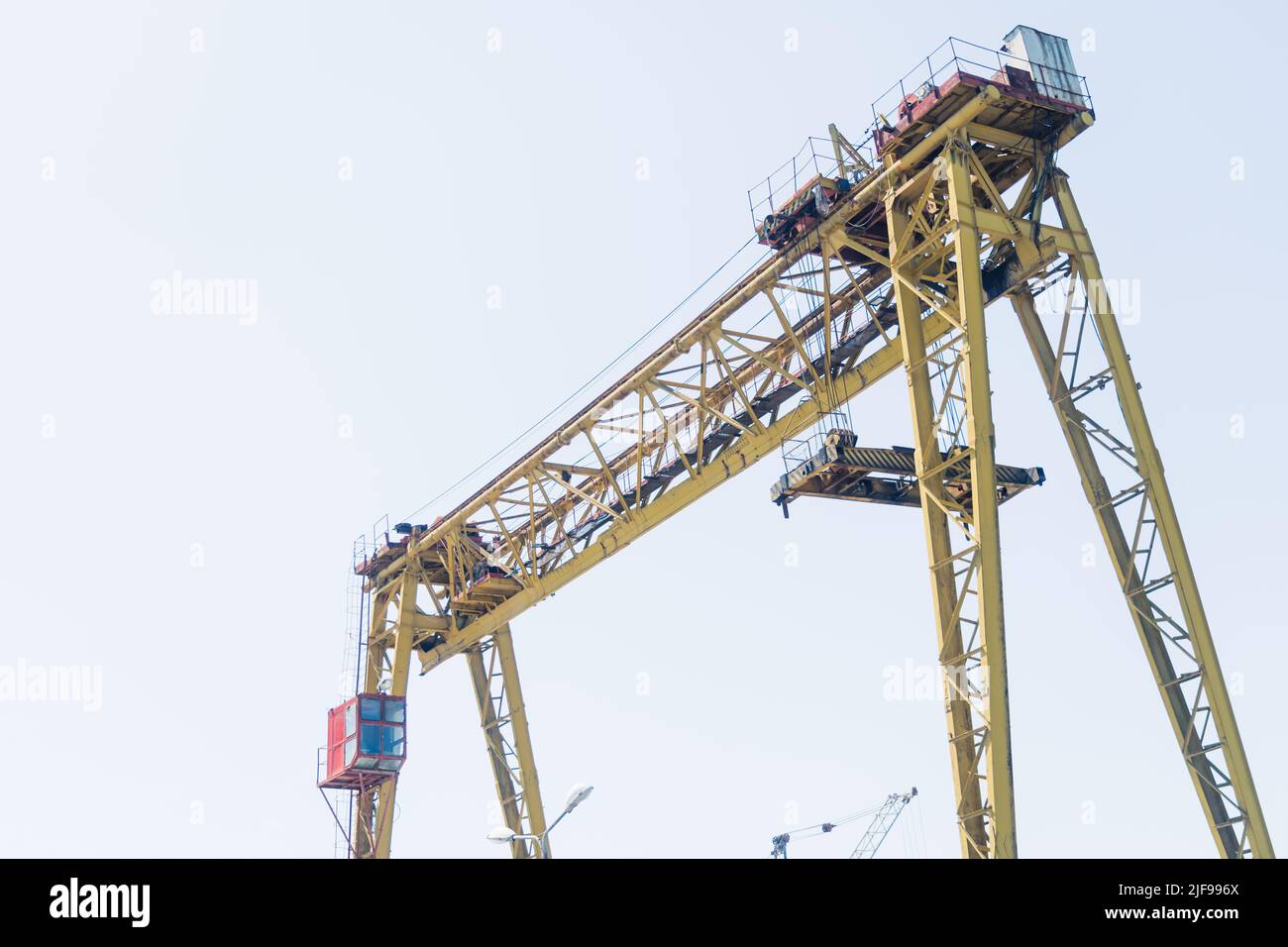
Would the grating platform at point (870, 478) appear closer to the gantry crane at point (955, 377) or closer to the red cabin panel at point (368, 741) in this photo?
the gantry crane at point (955, 377)

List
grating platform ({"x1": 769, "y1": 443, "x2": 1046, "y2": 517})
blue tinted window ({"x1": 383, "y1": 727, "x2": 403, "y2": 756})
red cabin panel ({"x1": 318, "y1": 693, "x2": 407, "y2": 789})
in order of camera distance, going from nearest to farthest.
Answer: grating platform ({"x1": 769, "y1": 443, "x2": 1046, "y2": 517}) → red cabin panel ({"x1": 318, "y1": 693, "x2": 407, "y2": 789}) → blue tinted window ({"x1": 383, "y1": 727, "x2": 403, "y2": 756})

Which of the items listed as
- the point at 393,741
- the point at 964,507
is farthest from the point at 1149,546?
the point at 393,741

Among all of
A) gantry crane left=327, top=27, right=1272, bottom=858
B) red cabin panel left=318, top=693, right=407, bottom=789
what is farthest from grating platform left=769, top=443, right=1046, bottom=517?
red cabin panel left=318, top=693, right=407, bottom=789

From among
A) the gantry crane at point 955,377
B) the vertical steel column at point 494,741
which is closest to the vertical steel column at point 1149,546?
the gantry crane at point 955,377

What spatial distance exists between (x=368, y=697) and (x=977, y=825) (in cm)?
1846

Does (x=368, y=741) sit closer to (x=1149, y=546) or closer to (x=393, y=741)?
(x=393, y=741)

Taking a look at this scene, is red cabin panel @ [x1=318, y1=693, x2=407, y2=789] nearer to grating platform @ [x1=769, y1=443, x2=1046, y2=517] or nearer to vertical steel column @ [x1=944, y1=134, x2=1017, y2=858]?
grating platform @ [x1=769, y1=443, x2=1046, y2=517]
